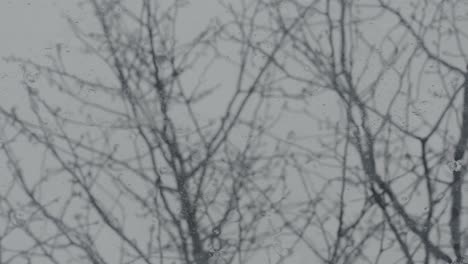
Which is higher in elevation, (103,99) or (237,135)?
(103,99)

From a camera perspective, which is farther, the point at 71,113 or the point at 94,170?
the point at 71,113

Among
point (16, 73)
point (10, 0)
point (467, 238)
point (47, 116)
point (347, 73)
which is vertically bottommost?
point (467, 238)

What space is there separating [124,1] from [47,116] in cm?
132

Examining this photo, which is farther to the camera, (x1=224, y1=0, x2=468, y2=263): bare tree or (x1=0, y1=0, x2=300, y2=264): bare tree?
(x1=224, y1=0, x2=468, y2=263): bare tree

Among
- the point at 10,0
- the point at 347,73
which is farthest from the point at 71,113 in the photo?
the point at 347,73

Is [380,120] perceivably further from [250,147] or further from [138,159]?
[138,159]

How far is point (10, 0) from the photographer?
25.2 ft

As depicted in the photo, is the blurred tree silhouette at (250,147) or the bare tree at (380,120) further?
the bare tree at (380,120)

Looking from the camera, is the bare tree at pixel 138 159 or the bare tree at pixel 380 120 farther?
the bare tree at pixel 380 120

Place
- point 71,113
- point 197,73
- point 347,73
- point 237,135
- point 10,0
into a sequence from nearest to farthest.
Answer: point 347,73 < point 237,135 < point 71,113 < point 197,73 < point 10,0

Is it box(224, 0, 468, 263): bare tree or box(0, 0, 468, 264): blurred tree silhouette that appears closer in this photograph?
box(0, 0, 468, 264): blurred tree silhouette

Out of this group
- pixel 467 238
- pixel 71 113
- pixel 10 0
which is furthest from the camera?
pixel 10 0

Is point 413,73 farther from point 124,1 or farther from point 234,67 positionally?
point 124,1

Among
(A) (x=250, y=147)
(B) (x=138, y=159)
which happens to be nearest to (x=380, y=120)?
(A) (x=250, y=147)
